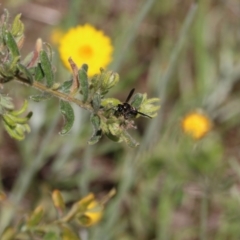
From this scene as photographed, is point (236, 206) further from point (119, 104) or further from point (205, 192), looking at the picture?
point (119, 104)

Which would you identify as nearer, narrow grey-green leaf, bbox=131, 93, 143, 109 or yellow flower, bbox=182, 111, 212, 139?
narrow grey-green leaf, bbox=131, 93, 143, 109

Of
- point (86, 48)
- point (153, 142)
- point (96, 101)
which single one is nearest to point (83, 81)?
point (96, 101)

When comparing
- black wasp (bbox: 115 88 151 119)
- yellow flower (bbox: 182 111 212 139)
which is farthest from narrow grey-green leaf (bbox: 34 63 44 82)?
yellow flower (bbox: 182 111 212 139)

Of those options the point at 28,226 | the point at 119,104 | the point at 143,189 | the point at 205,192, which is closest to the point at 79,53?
the point at 143,189

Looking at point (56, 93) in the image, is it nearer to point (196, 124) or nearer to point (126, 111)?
point (126, 111)

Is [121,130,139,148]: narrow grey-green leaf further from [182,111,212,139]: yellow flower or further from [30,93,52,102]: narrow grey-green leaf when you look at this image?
[182,111,212,139]: yellow flower

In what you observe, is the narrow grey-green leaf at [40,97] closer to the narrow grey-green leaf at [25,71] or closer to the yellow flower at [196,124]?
the narrow grey-green leaf at [25,71]
